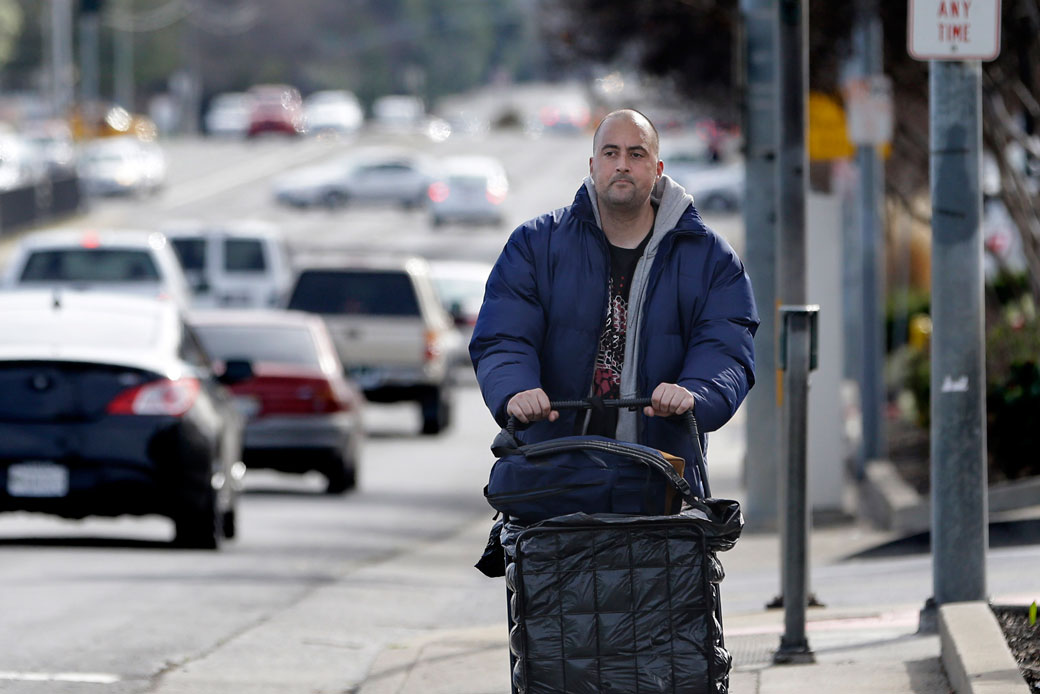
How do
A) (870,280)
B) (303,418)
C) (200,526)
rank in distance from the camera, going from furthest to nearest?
(870,280) → (303,418) → (200,526)

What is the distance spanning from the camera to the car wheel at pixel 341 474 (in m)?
16.8

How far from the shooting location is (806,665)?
7.67 m

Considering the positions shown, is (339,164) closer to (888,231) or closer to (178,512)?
(888,231)

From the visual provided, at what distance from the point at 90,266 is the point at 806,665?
14813 mm

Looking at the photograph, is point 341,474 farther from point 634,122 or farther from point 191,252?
point 634,122

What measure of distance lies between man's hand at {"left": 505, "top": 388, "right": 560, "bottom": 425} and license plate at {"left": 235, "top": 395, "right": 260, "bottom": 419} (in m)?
11.5

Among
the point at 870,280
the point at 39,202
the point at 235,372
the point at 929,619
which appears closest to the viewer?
the point at 929,619

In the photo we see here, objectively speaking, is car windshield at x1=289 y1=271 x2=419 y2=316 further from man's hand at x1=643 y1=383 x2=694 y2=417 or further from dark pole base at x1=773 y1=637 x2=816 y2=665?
man's hand at x1=643 y1=383 x2=694 y2=417

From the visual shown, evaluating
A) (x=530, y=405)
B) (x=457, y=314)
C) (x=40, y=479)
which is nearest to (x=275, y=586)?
(x=40, y=479)

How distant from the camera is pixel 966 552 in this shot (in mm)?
8094

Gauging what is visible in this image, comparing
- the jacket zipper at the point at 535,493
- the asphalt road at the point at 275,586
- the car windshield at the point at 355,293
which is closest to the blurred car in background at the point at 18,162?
the car windshield at the point at 355,293

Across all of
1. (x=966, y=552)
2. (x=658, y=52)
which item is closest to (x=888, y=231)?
(x=658, y=52)

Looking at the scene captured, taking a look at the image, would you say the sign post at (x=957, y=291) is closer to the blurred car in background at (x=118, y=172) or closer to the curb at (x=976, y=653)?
the curb at (x=976, y=653)

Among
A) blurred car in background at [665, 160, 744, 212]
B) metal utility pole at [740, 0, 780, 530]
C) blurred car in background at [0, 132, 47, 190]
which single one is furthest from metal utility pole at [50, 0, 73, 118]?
metal utility pole at [740, 0, 780, 530]
